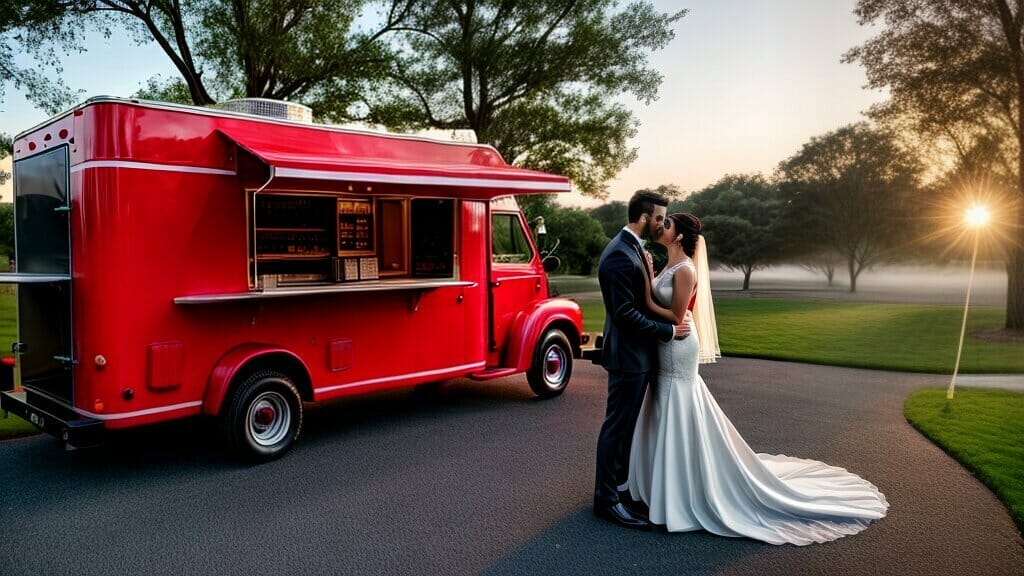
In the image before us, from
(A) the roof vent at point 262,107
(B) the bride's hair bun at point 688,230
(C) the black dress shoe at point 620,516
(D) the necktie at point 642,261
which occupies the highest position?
(A) the roof vent at point 262,107

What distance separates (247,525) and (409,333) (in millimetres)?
2999

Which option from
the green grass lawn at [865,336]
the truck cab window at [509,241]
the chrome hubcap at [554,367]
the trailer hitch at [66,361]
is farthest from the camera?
the green grass lawn at [865,336]

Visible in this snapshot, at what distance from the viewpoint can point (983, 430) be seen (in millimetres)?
7387

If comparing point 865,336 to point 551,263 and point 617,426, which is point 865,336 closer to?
point 551,263

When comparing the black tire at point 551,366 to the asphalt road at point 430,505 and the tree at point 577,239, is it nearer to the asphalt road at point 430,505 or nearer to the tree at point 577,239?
the asphalt road at point 430,505

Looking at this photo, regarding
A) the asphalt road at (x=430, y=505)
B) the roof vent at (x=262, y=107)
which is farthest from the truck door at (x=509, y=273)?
the roof vent at (x=262, y=107)

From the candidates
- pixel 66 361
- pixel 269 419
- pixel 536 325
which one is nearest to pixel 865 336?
pixel 536 325

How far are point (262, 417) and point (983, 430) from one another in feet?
24.3

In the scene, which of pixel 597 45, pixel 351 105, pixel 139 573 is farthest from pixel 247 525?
pixel 597 45

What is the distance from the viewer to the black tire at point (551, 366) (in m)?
8.72

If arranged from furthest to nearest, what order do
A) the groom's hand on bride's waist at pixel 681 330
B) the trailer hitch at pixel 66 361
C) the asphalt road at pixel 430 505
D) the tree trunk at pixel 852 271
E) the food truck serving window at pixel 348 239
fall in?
the tree trunk at pixel 852 271
the food truck serving window at pixel 348 239
the trailer hitch at pixel 66 361
the groom's hand on bride's waist at pixel 681 330
the asphalt road at pixel 430 505

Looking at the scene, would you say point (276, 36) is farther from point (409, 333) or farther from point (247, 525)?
point (247, 525)

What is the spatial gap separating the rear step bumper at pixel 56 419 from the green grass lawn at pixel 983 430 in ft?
22.5

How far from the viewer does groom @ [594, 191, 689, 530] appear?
181 inches
